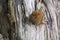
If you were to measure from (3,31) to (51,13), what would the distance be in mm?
328

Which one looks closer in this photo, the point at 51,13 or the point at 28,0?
the point at 28,0

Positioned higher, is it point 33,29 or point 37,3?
point 37,3

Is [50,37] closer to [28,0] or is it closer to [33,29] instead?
[33,29]

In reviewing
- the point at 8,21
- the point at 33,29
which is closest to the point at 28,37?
the point at 33,29

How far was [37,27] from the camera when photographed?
3.17 ft

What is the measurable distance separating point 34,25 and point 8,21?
17 cm

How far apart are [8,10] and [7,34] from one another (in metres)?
0.15

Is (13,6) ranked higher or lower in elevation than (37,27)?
higher

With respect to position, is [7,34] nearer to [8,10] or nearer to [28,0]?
[8,10]

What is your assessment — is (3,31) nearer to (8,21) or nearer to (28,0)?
(8,21)

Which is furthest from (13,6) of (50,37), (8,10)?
(50,37)

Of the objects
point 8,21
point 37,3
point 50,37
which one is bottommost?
point 50,37

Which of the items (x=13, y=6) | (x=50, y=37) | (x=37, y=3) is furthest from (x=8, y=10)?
(x=50, y=37)

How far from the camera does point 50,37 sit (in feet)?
3.43
